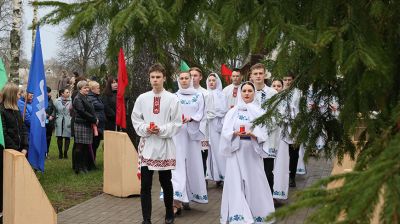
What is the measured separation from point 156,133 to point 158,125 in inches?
6.2

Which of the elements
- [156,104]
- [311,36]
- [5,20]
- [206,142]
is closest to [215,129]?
[206,142]

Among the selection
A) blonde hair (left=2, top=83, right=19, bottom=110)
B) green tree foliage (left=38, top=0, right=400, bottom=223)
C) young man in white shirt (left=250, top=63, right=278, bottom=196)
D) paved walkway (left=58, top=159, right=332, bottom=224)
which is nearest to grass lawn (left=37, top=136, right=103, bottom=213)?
paved walkway (left=58, top=159, right=332, bottom=224)

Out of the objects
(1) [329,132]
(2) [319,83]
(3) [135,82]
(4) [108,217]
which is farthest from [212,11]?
(3) [135,82]

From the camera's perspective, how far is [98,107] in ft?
44.8

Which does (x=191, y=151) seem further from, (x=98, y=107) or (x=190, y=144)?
(x=98, y=107)

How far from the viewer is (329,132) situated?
198 inches

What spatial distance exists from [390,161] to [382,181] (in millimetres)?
122

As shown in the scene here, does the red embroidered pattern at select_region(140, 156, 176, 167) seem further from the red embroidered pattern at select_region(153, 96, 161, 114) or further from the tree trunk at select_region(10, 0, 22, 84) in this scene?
the tree trunk at select_region(10, 0, 22, 84)

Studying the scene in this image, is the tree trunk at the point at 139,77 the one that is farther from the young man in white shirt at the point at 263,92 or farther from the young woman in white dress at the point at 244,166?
the young woman in white dress at the point at 244,166

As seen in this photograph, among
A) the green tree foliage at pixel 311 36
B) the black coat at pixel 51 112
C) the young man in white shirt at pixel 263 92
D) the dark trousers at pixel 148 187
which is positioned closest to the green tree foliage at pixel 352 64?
the green tree foliage at pixel 311 36

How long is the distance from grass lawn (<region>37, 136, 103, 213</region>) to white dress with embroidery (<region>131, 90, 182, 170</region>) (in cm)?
217

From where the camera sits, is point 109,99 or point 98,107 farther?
point 109,99

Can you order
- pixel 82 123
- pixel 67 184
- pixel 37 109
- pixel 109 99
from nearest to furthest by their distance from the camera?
pixel 37 109
pixel 67 184
pixel 82 123
pixel 109 99

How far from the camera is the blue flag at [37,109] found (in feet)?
32.8
